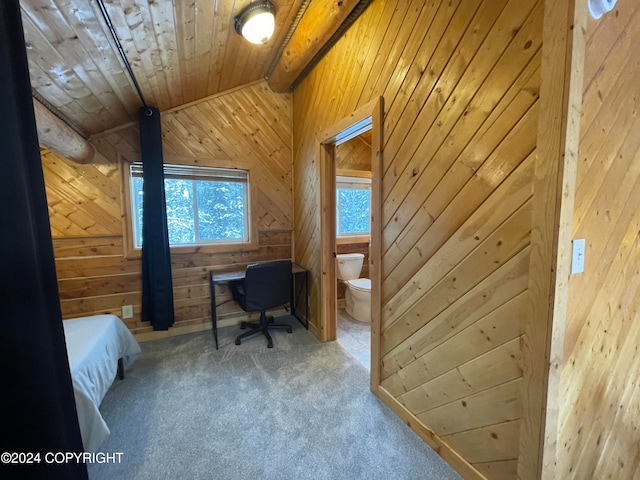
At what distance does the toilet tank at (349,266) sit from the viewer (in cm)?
357

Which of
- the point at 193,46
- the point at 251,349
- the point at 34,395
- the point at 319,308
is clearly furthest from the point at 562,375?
the point at 193,46

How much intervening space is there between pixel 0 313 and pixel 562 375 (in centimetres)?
183

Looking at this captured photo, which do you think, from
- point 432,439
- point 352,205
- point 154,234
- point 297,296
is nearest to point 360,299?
point 297,296

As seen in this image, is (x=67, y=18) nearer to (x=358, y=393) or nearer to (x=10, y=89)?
(x=10, y=89)

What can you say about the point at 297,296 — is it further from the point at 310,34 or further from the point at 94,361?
the point at 310,34

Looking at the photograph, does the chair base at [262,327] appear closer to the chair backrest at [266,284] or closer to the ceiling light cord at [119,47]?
the chair backrest at [266,284]

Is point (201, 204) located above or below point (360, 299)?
above

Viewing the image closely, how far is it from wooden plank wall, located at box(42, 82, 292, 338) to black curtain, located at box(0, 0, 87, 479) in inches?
88.2

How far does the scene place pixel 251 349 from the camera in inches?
105

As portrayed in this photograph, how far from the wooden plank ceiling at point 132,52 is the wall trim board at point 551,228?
177 cm

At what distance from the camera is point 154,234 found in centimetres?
268

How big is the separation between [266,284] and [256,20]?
208cm

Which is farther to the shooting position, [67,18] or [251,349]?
[251,349]

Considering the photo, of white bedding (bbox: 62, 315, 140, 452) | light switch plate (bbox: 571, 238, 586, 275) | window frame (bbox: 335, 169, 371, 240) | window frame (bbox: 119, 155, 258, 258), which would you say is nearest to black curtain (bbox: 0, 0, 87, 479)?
white bedding (bbox: 62, 315, 140, 452)
